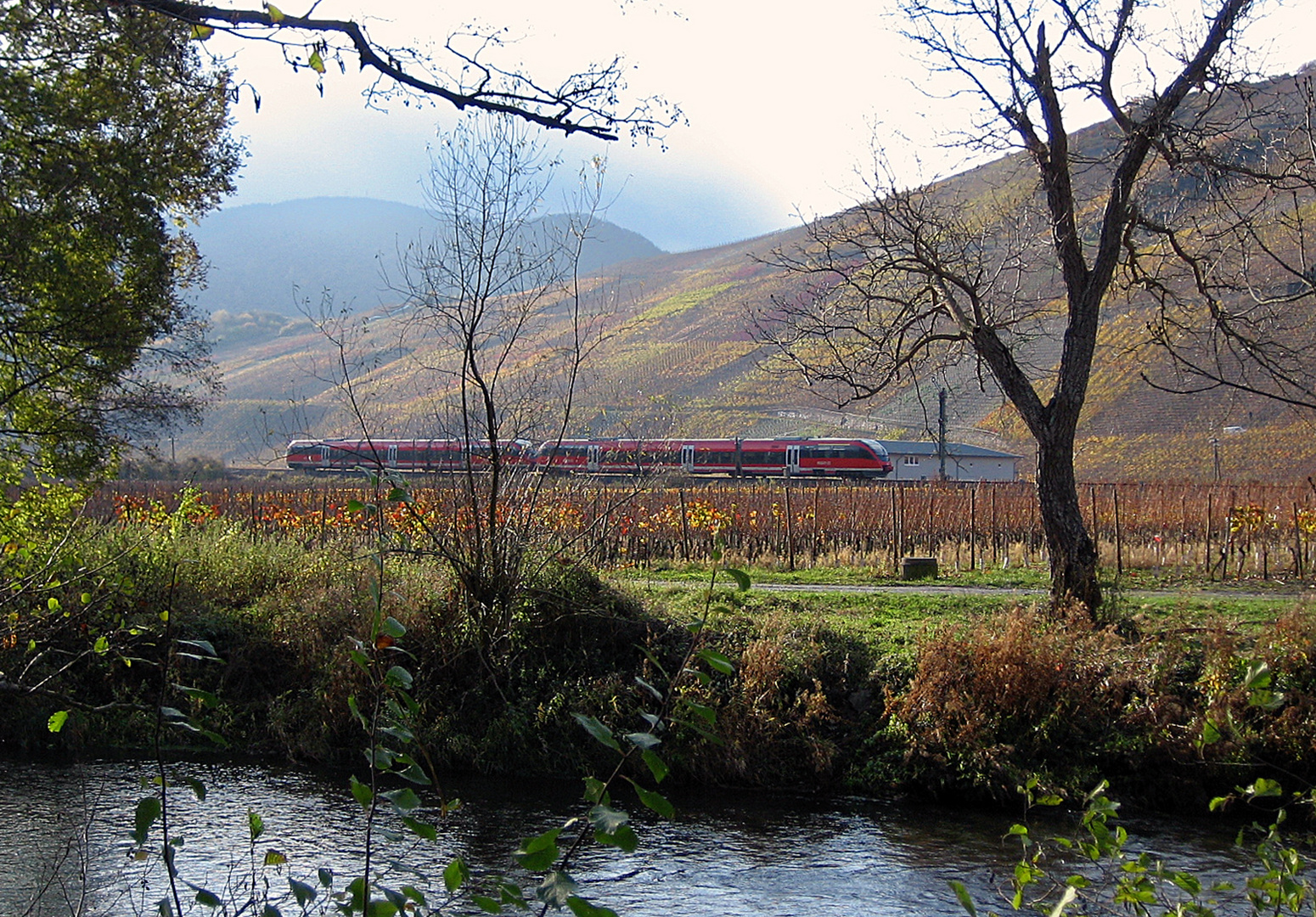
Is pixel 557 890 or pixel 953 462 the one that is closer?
pixel 557 890

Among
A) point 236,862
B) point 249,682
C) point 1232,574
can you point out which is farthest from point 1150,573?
point 236,862

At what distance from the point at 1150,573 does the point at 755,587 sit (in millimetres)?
6895

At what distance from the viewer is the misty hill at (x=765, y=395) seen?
1377cm

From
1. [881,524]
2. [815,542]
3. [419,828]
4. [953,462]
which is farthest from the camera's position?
[953,462]

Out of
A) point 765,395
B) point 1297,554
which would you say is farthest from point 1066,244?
point 765,395

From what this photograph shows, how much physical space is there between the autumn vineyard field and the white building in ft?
85.0

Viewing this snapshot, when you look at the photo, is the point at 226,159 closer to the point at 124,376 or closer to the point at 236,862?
the point at 124,376

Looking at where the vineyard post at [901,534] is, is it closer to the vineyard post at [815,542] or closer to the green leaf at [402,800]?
the vineyard post at [815,542]

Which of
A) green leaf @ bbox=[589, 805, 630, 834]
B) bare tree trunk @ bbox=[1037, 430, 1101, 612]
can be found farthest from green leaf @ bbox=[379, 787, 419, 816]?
bare tree trunk @ bbox=[1037, 430, 1101, 612]

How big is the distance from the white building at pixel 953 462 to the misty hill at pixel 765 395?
247 cm

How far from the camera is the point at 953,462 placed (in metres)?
59.0

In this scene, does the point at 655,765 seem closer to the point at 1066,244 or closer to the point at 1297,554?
the point at 1066,244

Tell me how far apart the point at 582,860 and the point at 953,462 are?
53.0 m

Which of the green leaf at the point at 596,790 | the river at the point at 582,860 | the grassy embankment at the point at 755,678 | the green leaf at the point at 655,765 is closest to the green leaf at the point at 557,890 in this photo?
the green leaf at the point at 596,790
